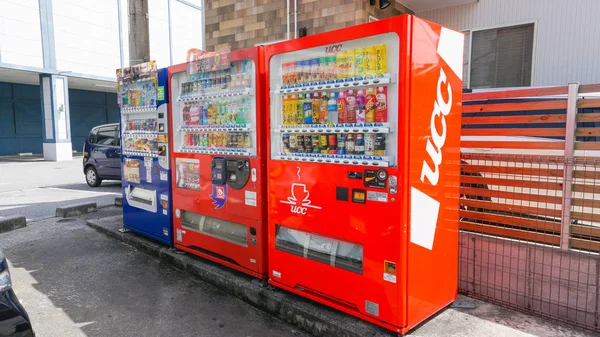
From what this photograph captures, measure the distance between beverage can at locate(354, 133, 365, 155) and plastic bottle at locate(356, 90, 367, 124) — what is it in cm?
12

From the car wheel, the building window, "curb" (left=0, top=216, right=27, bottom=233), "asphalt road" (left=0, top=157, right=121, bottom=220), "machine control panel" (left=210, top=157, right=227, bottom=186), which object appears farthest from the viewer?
the car wheel

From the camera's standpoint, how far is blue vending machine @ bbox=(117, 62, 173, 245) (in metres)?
5.00

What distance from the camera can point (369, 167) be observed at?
9.61 feet

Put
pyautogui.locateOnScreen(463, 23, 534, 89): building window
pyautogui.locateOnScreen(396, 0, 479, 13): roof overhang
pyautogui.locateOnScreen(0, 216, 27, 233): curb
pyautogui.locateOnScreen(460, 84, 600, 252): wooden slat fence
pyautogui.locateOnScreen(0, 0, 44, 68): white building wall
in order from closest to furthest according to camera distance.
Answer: pyautogui.locateOnScreen(460, 84, 600, 252): wooden slat fence, pyautogui.locateOnScreen(0, 216, 27, 233): curb, pyautogui.locateOnScreen(463, 23, 534, 89): building window, pyautogui.locateOnScreen(396, 0, 479, 13): roof overhang, pyautogui.locateOnScreen(0, 0, 44, 68): white building wall

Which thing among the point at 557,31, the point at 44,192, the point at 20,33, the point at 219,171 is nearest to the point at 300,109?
the point at 219,171

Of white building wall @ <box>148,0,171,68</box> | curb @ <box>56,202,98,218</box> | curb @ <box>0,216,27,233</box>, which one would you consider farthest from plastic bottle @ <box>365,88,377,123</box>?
white building wall @ <box>148,0,171,68</box>

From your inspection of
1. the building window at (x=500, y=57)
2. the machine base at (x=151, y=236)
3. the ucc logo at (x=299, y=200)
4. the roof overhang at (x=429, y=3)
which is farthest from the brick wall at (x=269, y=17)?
the machine base at (x=151, y=236)

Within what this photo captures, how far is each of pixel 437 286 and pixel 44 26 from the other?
22.1 metres

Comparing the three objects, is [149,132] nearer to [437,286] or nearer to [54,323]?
[54,323]

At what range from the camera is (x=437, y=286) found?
3197 mm

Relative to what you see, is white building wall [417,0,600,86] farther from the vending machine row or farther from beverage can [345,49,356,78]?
beverage can [345,49,356,78]

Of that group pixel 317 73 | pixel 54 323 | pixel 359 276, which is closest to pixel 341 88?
pixel 317 73

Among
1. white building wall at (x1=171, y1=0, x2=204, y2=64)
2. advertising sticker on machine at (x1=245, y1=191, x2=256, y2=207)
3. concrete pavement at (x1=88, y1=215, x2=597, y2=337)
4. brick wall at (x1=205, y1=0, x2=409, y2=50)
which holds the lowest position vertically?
concrete pavement at (x1=88, y1=215, x2=597, y2=337)

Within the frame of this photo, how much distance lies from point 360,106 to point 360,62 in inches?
13.8
